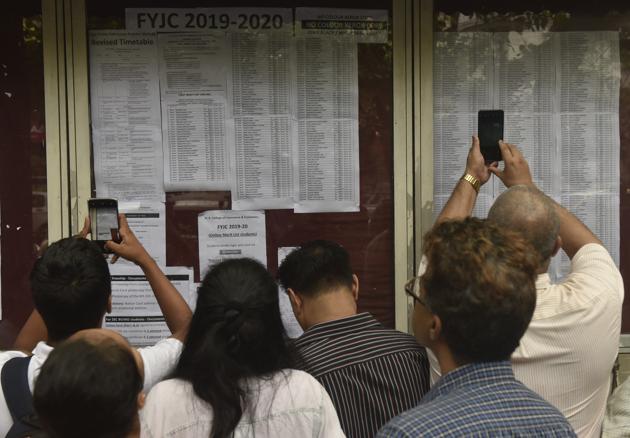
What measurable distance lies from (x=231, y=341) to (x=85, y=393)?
19.9 inches

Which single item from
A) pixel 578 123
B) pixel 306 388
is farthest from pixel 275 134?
pixel 306 388

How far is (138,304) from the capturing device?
3.77 m

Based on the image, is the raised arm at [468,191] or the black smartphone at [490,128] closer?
the raised arm at [468,191]

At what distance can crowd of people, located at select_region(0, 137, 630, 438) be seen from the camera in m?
1.66

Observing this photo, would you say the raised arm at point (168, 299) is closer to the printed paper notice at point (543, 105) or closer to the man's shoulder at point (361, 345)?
the man's shoulder at point (361, 345)

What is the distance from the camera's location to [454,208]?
3227 millimetres

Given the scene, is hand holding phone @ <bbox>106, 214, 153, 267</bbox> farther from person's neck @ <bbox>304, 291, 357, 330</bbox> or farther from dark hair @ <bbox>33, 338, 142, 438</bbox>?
dark hair @ <bbox>33, 338, 142, 438</bbox>

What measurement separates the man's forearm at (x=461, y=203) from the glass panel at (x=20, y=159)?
77.2 inches

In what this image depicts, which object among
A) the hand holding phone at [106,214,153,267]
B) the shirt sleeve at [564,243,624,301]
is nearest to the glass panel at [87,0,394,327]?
the hand holding phone at [106,214,153,267]

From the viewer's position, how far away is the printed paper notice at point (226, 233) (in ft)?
12.4

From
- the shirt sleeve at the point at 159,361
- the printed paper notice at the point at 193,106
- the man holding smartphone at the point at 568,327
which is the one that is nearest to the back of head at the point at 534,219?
the man holding smartphone at the point at 568,327

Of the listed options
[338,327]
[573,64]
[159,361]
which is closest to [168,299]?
[159,361]

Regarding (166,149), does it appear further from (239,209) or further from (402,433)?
(402,433)

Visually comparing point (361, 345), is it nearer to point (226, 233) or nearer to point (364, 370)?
point (364, 370)
